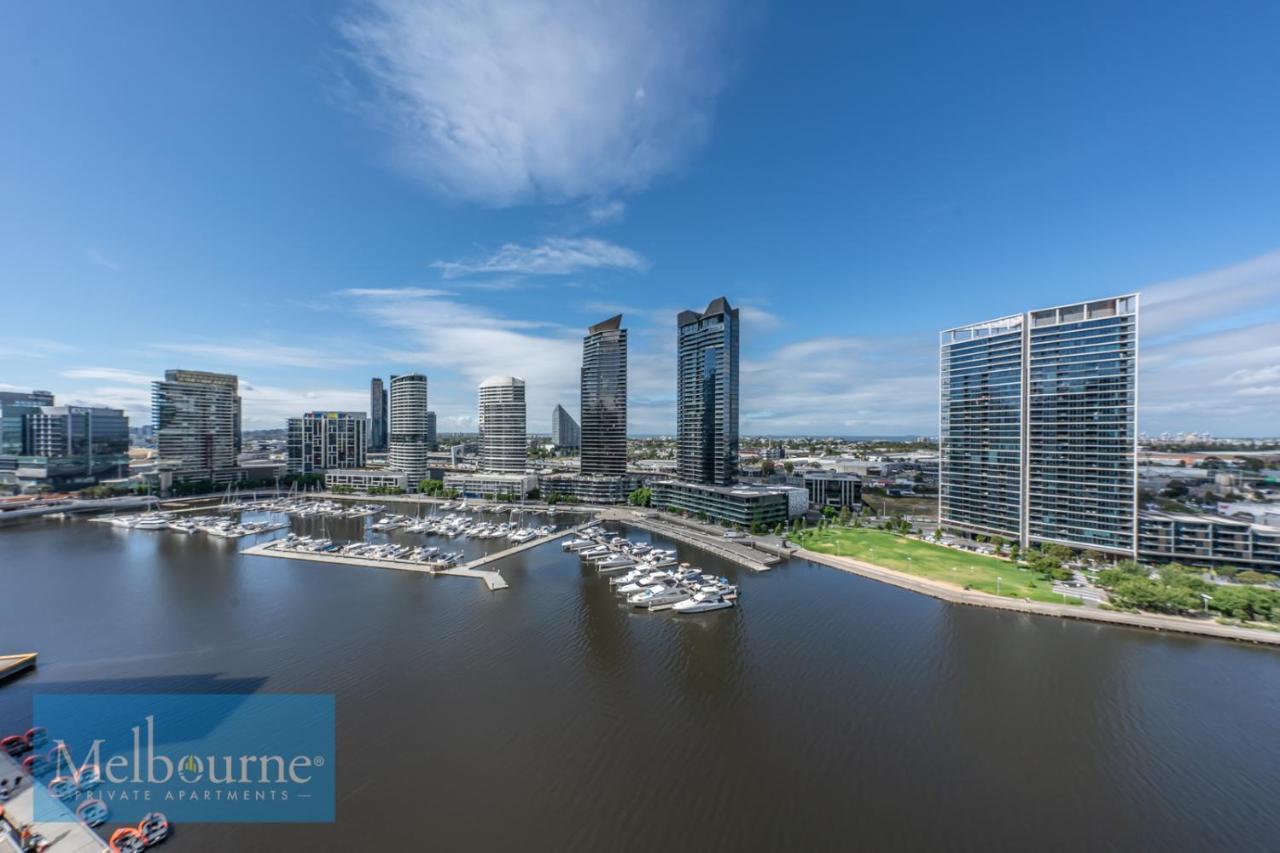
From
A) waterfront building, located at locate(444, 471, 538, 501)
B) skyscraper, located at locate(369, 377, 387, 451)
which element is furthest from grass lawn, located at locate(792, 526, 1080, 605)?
skyscraper, located at locate(369, 377, 387, 451)

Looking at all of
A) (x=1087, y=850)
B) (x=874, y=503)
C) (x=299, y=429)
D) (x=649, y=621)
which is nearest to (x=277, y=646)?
(x=649, y=621)

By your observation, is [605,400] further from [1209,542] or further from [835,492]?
[1209,542]

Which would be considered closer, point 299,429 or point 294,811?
point 294,811

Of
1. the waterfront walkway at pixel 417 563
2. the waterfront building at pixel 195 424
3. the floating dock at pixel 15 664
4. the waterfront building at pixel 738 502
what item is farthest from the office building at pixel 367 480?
the floating dock at pixel 15 664

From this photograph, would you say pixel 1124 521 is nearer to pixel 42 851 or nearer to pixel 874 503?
pixel 874 503

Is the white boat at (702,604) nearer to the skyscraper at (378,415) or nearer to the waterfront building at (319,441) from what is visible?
the waterfront building at (319,441)

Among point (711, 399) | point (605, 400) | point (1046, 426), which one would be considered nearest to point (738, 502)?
point (711, 399)
